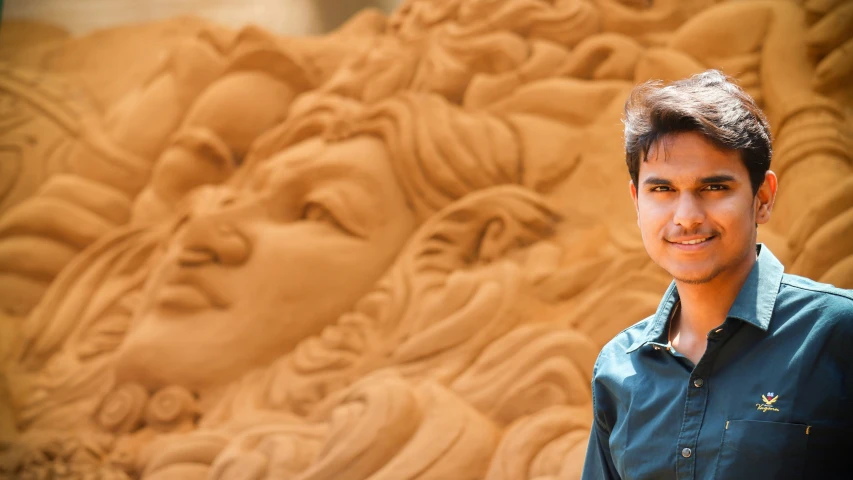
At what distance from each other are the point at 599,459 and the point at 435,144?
247 centimetres

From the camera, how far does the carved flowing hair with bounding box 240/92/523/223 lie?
3.61 meters

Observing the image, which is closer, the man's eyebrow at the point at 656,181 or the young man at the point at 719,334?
the young man at the point at 719,334

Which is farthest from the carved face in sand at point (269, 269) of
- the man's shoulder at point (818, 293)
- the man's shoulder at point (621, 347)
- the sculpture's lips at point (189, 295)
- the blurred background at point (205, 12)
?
the man's shoulder at point (818, 293)

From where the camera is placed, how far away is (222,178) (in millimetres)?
4480

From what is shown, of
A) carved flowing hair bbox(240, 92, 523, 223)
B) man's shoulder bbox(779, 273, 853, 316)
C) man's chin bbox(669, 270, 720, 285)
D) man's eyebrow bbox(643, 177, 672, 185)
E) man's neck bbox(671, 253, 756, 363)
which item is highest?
man's eyebrow bbox(643, 177, 672, 185)

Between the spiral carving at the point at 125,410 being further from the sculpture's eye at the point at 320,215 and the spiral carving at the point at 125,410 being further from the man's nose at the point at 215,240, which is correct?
the sculpture's eye at the point at 320,215

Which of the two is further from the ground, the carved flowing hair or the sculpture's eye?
the carved flowing hair

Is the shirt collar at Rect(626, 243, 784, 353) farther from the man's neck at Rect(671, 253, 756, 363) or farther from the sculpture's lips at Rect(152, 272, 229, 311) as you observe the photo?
the sculpture's lips at Rect(152, 272, 229, 311)

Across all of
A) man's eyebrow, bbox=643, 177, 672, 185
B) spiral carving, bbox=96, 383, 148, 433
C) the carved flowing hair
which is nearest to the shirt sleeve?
man's eyebrow, bbox=643, 177, 672, 185

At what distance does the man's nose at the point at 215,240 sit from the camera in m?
3.61

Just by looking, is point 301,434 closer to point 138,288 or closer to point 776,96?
point 138,288

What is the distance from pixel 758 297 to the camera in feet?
3.85

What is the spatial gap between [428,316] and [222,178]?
1.77 m

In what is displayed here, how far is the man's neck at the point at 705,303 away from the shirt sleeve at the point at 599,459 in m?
0.20
